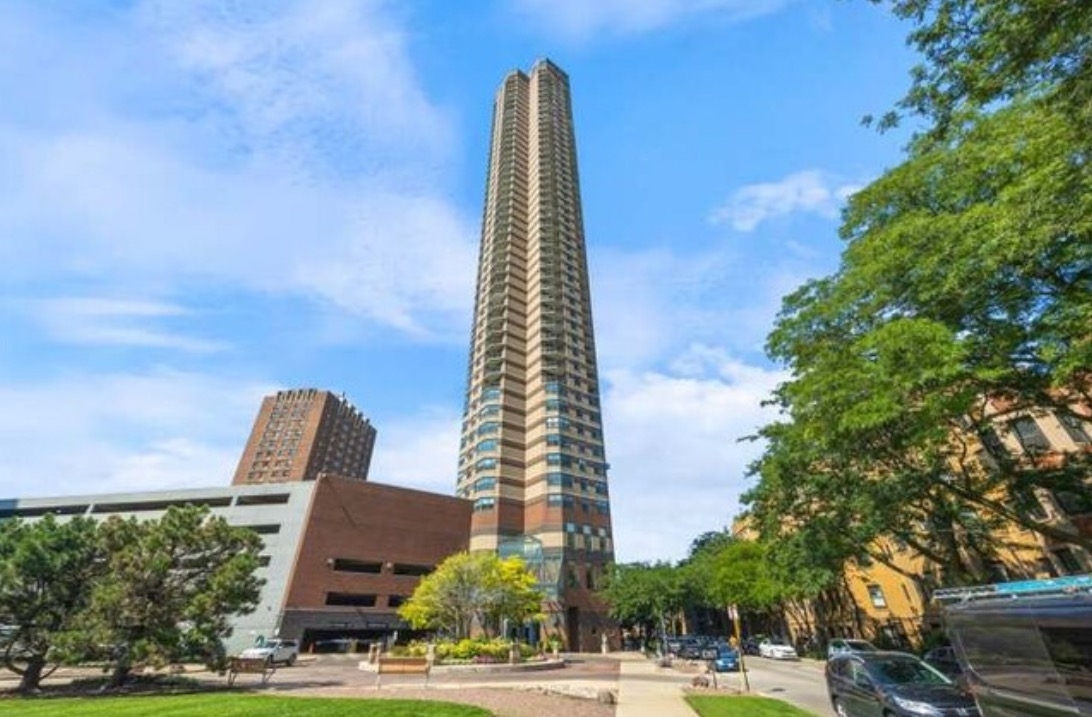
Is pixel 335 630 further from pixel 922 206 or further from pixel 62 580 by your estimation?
pixel 922 206

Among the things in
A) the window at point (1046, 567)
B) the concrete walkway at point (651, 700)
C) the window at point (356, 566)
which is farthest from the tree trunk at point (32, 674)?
the window at point (1046, 567)

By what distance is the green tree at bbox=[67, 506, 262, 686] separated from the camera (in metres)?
18.9

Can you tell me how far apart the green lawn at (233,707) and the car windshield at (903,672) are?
870 cm

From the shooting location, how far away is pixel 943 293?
40.1 feet

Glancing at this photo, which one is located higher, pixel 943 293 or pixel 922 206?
pixel 922 206

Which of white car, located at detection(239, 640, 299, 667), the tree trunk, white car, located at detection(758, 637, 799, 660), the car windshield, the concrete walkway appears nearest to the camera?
the car windshield

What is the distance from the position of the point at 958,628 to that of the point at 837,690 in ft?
19.7

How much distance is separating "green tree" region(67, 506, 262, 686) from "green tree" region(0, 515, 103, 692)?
0.77 metres

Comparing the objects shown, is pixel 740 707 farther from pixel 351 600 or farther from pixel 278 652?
pixel 351 600

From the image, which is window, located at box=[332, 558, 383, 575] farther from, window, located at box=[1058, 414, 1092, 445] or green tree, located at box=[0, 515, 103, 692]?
window, located at box=[1058, 414, 1092, 445]

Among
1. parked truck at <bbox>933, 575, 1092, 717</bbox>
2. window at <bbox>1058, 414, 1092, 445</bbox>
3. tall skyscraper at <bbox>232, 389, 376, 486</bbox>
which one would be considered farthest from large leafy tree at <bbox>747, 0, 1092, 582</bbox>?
tall skyscraper at <bbox>232, 389, 376, 486</bbox>

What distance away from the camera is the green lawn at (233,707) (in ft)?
39.4

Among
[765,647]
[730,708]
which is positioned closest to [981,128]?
[730,708]

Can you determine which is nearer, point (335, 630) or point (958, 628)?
point (958, 628)
